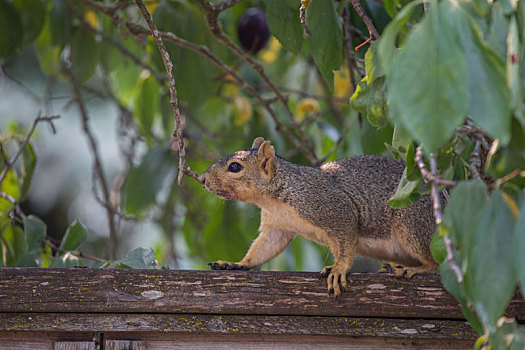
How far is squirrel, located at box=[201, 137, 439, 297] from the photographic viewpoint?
2.04m

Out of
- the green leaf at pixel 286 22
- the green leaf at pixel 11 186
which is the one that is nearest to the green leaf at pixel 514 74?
the green leaf at pixel 286 22

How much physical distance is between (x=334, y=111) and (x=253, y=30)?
Answer: 3.56ft

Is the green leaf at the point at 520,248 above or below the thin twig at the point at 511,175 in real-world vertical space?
below

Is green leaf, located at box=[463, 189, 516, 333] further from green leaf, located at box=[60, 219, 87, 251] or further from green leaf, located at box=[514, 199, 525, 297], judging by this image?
green leaf, located at box=[60, 219, 87, 251]

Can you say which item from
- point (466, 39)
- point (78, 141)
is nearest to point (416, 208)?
point (466, 39)

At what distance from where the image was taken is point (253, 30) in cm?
290

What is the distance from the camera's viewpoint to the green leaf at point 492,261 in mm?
922

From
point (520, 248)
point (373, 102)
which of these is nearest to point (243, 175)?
point (373, 102)

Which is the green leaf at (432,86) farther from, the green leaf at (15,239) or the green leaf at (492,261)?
the green leaf at (15,239)

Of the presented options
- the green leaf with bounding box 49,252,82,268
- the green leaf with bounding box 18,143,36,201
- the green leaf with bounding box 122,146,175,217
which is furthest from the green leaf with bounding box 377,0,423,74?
the green leaf with bounding box 122,146,175,217

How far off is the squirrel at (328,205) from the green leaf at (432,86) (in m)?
1.18

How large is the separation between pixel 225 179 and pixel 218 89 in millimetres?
1335

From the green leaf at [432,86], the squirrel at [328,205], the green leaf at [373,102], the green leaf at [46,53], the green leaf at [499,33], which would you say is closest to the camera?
the green leaf at [432,86]

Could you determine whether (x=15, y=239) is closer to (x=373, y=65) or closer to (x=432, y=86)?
(x=373, y=65)
